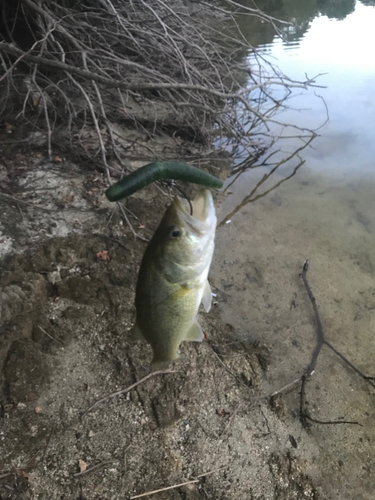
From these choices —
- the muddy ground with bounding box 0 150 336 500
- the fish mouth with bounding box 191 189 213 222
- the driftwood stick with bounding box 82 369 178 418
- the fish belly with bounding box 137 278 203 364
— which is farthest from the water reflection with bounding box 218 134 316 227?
the fish mouth with bounding box 191 189 213 222

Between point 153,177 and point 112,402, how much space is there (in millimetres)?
2120

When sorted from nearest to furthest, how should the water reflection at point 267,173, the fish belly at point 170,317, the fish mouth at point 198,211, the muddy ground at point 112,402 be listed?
the fish mouth at point 198,211, the fish belly at point 170,317, the muddy ground at point 112,402, the water reflection at point 267,173

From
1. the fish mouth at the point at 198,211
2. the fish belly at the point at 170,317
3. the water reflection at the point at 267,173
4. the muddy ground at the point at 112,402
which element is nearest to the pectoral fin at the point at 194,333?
the fish belly at the point at 170,317

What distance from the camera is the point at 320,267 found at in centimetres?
453

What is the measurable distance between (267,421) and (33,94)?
5668 millimetres

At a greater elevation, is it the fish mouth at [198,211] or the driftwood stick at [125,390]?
the fish mouth at [198,211]

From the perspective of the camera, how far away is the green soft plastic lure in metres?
1.22

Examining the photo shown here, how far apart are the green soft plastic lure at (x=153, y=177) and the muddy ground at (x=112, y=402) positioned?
205 centimetres

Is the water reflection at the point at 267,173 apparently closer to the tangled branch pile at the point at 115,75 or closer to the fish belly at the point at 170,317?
the tangled branch pile at the point at 115,75

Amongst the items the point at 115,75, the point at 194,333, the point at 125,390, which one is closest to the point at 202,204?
the point at 194,333

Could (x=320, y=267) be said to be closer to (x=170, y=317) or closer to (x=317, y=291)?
(x=317, y=291)

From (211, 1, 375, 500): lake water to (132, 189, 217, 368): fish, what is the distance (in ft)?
5.83

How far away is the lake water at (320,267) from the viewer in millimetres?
3066

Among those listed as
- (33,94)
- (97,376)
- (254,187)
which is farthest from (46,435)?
(33,94)
